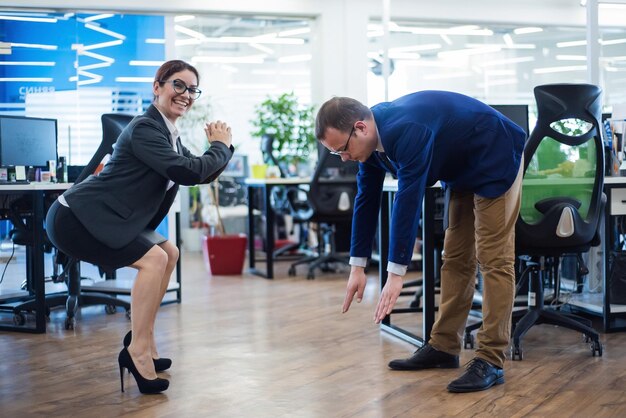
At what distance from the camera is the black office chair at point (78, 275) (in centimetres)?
459

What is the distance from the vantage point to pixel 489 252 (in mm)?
3051

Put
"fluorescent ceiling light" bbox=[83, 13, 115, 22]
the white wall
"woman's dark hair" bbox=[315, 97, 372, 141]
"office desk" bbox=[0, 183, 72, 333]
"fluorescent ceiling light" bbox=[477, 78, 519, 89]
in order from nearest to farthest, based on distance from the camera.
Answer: "woman's dark hair" bbox=[315, 97, 372, 141] < "office desk" bbox=[0, 183, 72, 333] < "fluorescent ceiling light" bbox=[83, 13, 115, 22] < the white wall < "fluorescent ceiling light" bbox=[477, 78, 519, 89]

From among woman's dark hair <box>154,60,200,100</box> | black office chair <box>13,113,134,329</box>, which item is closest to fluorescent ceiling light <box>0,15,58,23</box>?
black office chair <box>13,113,134,329</box>

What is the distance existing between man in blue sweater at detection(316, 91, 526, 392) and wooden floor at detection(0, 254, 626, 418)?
21cm

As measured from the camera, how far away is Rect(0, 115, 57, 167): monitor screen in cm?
500

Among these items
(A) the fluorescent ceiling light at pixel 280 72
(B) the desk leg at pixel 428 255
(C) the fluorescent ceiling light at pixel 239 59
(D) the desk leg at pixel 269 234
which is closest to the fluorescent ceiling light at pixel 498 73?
(A) the fluorescent ceiling light at pixel 280 72

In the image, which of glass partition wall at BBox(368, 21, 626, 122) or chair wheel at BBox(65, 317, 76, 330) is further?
glass partition wall at BBox(368, 21, 626, 122)

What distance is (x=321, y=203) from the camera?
646cm

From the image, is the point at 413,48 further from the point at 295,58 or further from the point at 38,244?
the point at 38,244

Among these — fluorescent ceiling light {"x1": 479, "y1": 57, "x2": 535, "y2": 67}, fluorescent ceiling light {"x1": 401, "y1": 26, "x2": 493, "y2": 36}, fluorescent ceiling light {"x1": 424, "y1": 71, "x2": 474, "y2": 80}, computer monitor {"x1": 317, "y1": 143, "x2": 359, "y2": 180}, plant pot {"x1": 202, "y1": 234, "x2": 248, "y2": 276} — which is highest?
fluorescent ceiling light {"x1": 401, "y1": 26, "x2": 493, "y2": 36}

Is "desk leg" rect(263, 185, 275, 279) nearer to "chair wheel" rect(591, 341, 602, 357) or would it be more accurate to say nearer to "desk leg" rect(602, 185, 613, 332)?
"desk leg" rect(602, 185, 613, 332)

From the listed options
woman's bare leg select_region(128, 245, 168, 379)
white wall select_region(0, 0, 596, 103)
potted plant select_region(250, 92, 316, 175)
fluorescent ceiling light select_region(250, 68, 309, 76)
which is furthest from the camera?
fluorescent ceiling light select_region(250, 68, 309, 76)

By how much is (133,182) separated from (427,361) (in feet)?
4.60

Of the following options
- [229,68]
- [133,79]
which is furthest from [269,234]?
[229,68]
